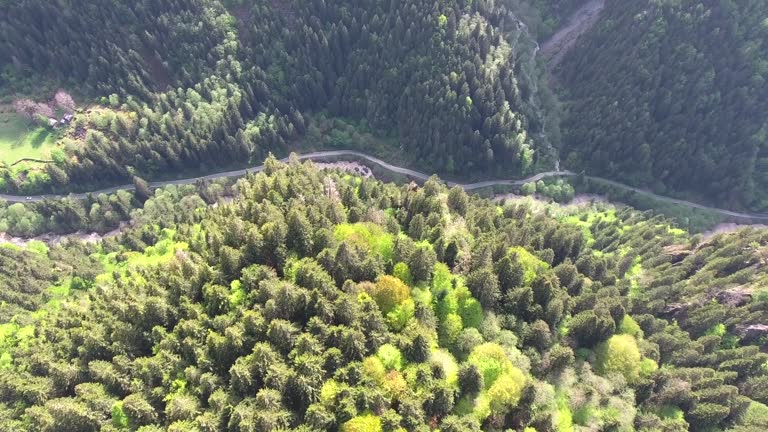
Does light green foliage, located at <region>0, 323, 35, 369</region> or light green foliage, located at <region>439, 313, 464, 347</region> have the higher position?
light green foliage, located at <region>439, 313, 464, 347</region>

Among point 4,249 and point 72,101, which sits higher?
point 72,101

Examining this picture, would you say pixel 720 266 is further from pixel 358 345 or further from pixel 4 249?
pixel 4 249

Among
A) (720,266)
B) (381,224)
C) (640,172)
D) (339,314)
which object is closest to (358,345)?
(339,314)

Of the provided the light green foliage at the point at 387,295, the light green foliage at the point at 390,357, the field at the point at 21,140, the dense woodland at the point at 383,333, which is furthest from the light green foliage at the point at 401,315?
the field at the point at 21,140

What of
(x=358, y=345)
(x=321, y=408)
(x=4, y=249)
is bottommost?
(x=4, y=249)

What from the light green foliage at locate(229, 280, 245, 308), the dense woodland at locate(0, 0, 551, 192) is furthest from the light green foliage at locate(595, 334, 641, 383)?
the dense woodland at locate(0, 0, 551, 192)

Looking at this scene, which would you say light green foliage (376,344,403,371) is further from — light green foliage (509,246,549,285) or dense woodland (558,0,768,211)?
dense woodland (558,0,768,211)

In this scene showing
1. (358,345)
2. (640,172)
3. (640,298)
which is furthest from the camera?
(640,172)
